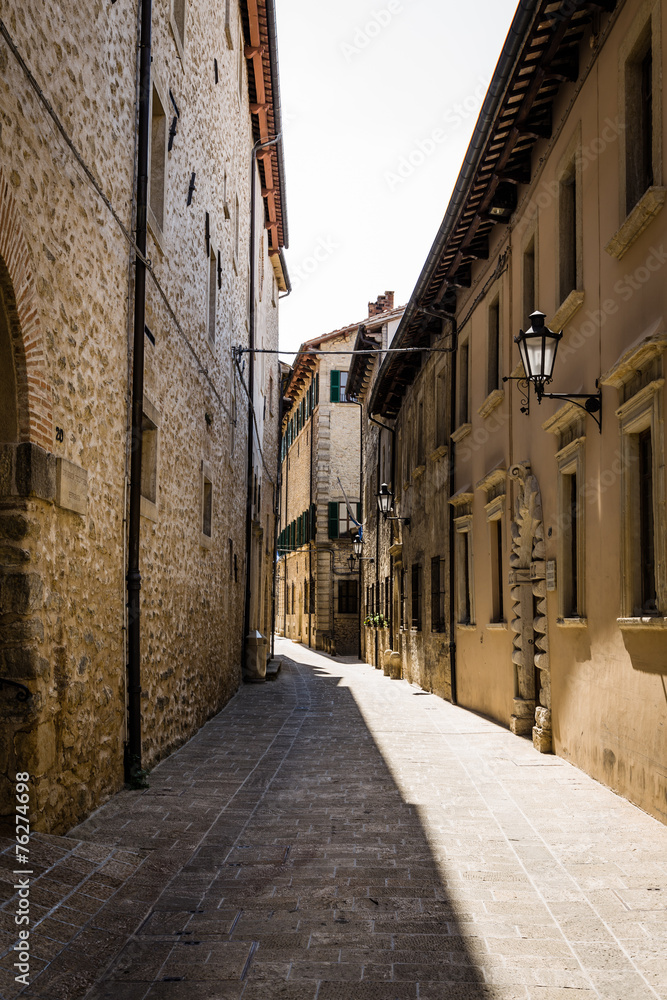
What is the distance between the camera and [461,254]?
42.8ft

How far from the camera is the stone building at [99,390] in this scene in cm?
505

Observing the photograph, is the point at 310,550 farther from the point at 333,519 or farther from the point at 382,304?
the point at 382,304

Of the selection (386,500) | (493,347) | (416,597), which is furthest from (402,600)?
(493,347)

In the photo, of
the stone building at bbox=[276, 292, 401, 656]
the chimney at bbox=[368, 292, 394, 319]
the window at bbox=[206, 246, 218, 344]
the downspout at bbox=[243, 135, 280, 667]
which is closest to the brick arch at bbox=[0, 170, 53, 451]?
the window at bbox=[206, 246, 218, 344]

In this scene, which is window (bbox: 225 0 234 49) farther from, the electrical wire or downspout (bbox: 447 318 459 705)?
the electrical wire

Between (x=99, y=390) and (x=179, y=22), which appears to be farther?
(x=179, y=22)

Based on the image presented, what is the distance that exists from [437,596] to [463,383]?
3.95 metres

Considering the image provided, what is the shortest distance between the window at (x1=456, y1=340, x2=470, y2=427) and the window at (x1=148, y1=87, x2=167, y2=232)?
645 centimetres

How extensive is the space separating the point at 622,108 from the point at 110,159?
3.91 metres

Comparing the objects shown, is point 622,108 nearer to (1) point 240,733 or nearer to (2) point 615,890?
(2) point 615,890

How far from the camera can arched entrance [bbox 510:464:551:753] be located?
378 inches

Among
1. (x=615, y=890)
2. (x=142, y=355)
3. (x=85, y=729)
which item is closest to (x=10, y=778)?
(x=85, y=729)

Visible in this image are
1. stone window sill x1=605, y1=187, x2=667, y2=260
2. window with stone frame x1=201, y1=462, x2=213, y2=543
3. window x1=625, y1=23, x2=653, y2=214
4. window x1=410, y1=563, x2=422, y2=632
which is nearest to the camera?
stone window sill x1=605, y1=187, x2=667, y2=260

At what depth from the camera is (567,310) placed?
28.1ft
